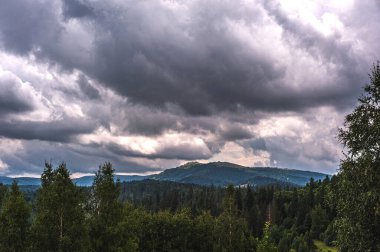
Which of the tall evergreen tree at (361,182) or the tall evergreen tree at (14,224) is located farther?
the tall evergreen tree at (14,224)

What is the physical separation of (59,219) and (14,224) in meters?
4.47

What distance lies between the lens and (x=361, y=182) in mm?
25312

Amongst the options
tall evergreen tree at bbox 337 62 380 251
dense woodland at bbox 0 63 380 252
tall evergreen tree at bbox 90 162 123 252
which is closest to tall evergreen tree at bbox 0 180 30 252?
dense woodland at bbox 0 63 380 252

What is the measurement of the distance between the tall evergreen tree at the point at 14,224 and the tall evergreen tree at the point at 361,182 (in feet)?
97.5

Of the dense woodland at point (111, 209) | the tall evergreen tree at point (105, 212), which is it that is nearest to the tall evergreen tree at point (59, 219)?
the dense woodland at point (111, 209)

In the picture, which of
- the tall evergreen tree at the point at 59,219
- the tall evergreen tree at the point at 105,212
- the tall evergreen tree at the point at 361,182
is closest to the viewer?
the tall evergreen tree at the point at 361,182

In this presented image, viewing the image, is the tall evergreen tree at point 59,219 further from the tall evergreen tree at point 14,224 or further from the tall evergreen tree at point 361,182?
the tall evergreen tree at point 361,182

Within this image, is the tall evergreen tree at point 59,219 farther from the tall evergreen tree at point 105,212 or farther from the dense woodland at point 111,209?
the tall evergreen tree at point 105,212

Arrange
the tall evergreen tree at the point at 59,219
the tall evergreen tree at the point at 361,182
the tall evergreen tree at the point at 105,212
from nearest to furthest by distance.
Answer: the tall evergreen tree at the point at 361,182
the tall evergreen tree at the point at 59,219
the tall evergreen tree at the point at 105,212

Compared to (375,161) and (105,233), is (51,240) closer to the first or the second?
(105,233)

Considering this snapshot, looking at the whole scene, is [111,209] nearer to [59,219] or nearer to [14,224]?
[59,219]

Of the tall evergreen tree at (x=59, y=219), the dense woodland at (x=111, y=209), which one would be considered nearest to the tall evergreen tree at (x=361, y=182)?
the dense woodland at (x=111, y=209)

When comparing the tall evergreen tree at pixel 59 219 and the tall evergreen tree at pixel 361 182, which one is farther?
the tall evergreen tree at pixel 59 219

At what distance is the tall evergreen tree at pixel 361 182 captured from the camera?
24766 mm
